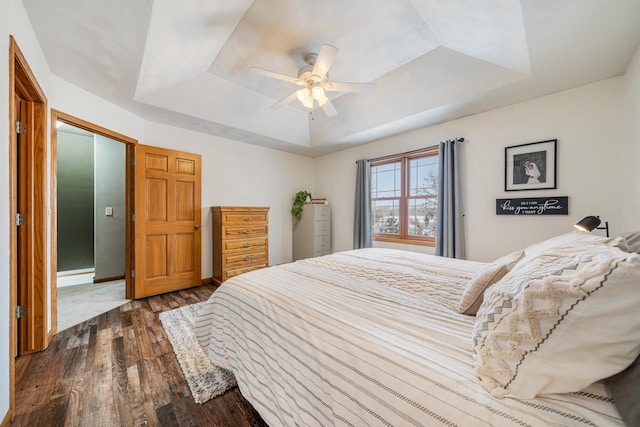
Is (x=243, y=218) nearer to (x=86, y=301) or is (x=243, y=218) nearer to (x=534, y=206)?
(x=86, y=301)

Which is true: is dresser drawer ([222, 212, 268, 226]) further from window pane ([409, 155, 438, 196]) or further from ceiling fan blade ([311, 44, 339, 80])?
window pane ([409, 155, 438, 196])

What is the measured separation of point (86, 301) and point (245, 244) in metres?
2.03

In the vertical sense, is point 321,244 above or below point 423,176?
below

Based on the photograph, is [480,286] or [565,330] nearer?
[565,330]

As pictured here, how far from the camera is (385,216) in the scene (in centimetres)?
425

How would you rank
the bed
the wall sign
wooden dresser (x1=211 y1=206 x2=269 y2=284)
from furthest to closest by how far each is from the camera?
wooden dresser (x1=211 y1=206 x2=269 y2=284) → the wall sign → the bed

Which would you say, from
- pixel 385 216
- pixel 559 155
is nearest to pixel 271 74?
pixel 385 216

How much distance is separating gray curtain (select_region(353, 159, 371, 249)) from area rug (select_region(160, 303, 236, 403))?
278cm

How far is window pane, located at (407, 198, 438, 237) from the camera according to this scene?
3.63m

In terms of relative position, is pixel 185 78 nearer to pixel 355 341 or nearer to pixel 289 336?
pixel 289 336

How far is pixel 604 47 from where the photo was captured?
1.86 meters
